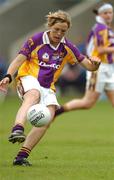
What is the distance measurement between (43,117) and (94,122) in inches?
334

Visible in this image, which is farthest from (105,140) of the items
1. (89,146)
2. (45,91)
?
(45,91)

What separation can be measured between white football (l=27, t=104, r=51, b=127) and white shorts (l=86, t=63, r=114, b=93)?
5511 millimetres

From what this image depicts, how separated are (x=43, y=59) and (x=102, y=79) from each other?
4993 millimetres

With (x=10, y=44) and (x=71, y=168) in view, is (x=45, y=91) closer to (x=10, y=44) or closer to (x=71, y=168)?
(x=71, y=168)

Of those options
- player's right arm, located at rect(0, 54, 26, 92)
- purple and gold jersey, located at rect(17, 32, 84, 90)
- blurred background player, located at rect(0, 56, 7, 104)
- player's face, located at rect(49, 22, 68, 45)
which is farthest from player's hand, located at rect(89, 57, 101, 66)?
blurred background player, located at rect(0, 56, 7, 104)

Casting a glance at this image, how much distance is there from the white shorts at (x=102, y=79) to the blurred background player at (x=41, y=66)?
4540 mm

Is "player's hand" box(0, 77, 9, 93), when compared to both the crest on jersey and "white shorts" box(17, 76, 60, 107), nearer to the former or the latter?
"white shorts" box(17, 76, 60, 107)

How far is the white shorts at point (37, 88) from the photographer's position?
9.73m

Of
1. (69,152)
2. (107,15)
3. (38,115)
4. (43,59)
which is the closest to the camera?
(38,115)

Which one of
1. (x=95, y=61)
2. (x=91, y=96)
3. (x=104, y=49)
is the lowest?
(x=91, y=96)

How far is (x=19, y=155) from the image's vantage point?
9695 millimetres

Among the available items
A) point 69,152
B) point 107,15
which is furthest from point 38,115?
point 107,15

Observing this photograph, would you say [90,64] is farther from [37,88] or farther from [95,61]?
[37,88]

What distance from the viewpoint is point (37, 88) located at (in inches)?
384
